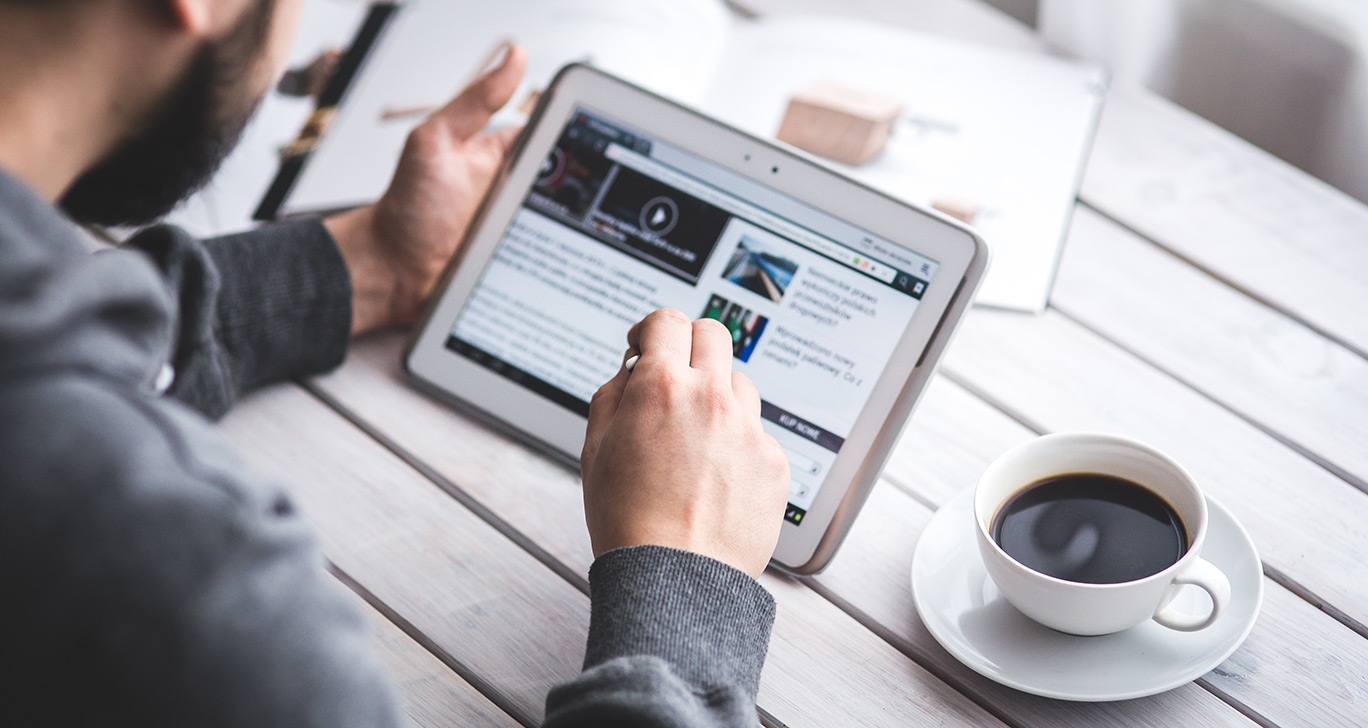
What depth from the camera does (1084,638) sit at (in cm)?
56

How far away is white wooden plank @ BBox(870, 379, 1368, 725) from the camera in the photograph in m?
0.56

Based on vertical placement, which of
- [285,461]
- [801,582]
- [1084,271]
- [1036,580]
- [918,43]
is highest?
[918,43]

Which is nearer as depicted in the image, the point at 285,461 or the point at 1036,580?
the point at 1036,580

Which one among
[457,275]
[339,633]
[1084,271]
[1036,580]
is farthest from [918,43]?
[339,633]

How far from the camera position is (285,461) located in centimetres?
70

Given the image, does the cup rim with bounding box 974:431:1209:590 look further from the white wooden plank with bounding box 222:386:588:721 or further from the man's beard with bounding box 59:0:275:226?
the man's beard with bounding box 59:0:275:226

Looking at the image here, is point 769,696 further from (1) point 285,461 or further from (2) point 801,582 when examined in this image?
(1) point 285,461

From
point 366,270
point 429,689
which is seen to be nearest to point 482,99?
point 366,270

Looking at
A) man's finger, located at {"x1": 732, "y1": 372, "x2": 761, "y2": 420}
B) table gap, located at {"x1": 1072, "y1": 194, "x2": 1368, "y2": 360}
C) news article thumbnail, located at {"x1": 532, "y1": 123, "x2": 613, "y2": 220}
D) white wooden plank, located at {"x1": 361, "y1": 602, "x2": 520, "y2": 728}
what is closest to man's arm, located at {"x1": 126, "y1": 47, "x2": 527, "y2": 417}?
news article thumbnail, located at {"x1": 532, "y1": 123, "x2": 613, "y2": 220}

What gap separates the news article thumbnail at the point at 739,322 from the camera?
68cm

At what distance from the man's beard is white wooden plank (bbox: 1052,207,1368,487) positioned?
63cm

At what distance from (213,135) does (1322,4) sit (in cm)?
115

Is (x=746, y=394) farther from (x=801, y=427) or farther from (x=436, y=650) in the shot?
(x=436, y=650)

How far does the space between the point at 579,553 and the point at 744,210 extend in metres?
0.27
